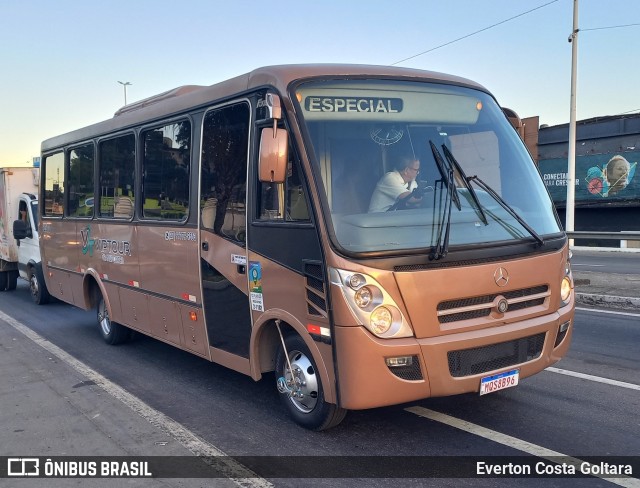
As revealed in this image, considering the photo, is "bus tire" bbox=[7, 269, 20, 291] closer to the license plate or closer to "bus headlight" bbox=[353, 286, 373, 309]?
"bus headlight" bbox=[353, 286, 373, 309]

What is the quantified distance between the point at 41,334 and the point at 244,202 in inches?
232

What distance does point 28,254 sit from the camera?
44.9 ft

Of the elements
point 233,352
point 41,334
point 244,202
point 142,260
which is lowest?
point 41,334

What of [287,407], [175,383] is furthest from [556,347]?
[175,383]

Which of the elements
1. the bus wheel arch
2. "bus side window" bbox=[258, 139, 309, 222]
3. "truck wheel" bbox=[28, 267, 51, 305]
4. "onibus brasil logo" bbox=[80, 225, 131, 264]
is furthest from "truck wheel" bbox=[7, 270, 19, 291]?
"bus side window" bbox=[258, 139, 309, 222]

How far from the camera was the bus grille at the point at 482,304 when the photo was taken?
4570 millimetres

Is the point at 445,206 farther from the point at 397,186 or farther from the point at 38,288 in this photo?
the point at 38,288

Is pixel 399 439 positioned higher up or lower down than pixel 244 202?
lower down

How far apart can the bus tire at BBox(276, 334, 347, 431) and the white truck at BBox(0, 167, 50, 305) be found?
363 inches

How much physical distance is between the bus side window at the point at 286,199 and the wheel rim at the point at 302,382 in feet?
3.59

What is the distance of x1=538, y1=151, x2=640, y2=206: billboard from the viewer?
29469mm

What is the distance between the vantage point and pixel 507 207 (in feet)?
16.6

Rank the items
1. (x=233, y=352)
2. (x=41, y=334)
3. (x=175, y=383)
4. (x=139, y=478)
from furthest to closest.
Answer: (x=41, y=334), (x=175, y=383), (x=233, y=352), (x=139, y=478)

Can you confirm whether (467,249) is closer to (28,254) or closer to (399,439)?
(399,439)
